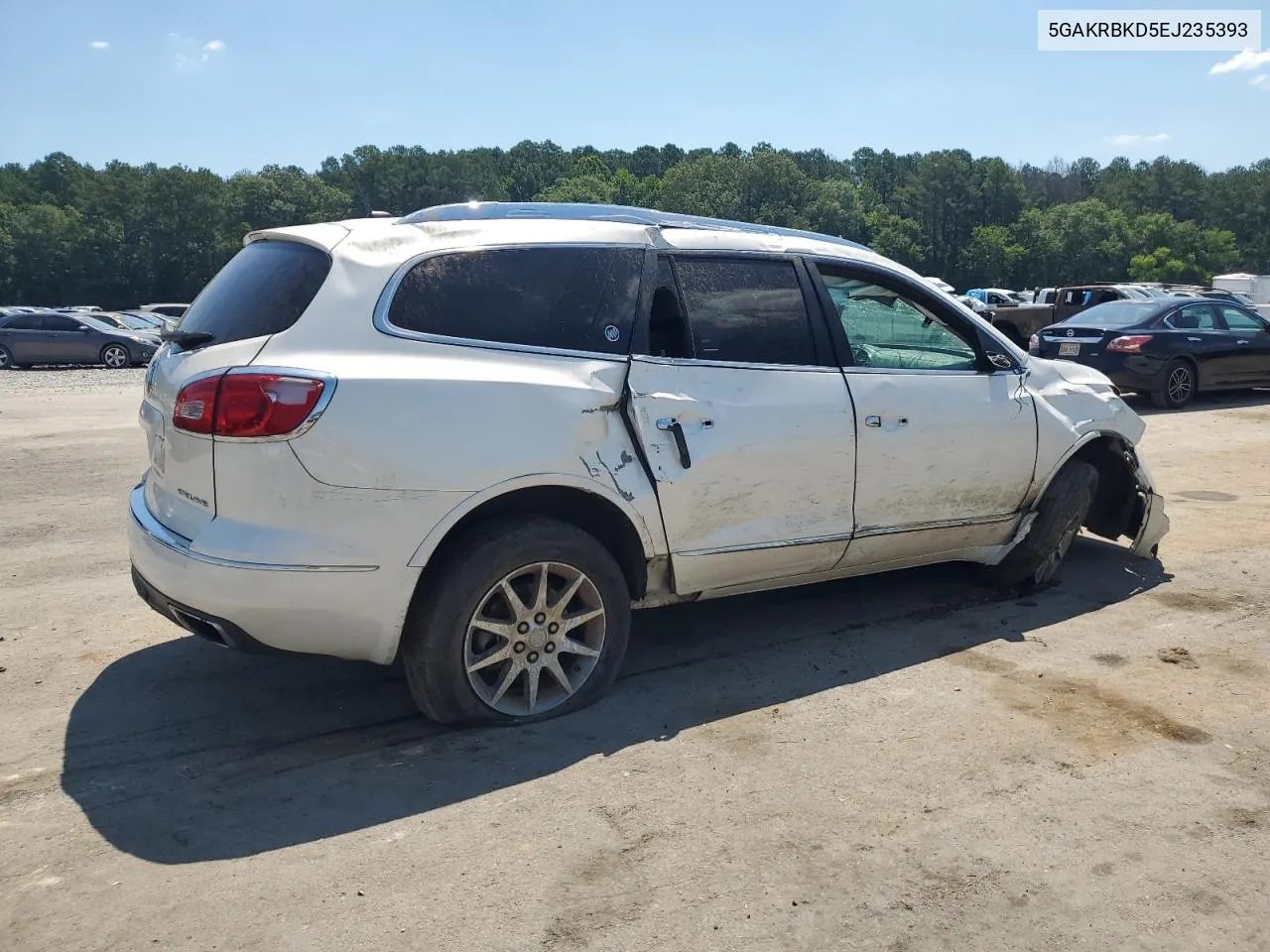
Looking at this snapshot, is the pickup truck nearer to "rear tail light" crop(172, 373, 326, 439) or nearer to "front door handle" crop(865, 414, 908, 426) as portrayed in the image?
"front door handle" crop(865, 414, 908, 426)

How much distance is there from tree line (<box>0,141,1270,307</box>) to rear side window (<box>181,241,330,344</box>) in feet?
266

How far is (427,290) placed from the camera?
3.84m

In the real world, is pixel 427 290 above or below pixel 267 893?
above

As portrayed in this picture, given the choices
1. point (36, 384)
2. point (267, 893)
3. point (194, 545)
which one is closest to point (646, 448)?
point (194, 545)

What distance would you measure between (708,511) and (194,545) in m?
1.92

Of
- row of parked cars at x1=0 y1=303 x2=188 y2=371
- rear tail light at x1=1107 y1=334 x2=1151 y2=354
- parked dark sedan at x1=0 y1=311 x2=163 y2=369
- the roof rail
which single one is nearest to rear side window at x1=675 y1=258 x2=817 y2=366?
the roof rail

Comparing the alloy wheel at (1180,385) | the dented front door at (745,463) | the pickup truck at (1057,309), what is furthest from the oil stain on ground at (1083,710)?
the pickup truck at (1057,309)

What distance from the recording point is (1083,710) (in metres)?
4.23

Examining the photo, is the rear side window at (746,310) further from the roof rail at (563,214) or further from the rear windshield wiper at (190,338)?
the rear windshield wiper at (190,338)

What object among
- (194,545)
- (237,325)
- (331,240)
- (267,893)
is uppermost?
(331,240)

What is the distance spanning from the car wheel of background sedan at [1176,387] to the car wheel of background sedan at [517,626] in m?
12.6

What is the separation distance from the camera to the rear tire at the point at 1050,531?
5.54 metres

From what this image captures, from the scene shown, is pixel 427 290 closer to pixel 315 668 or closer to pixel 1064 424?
pixel 315 668

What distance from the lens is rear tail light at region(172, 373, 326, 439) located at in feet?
11.4
